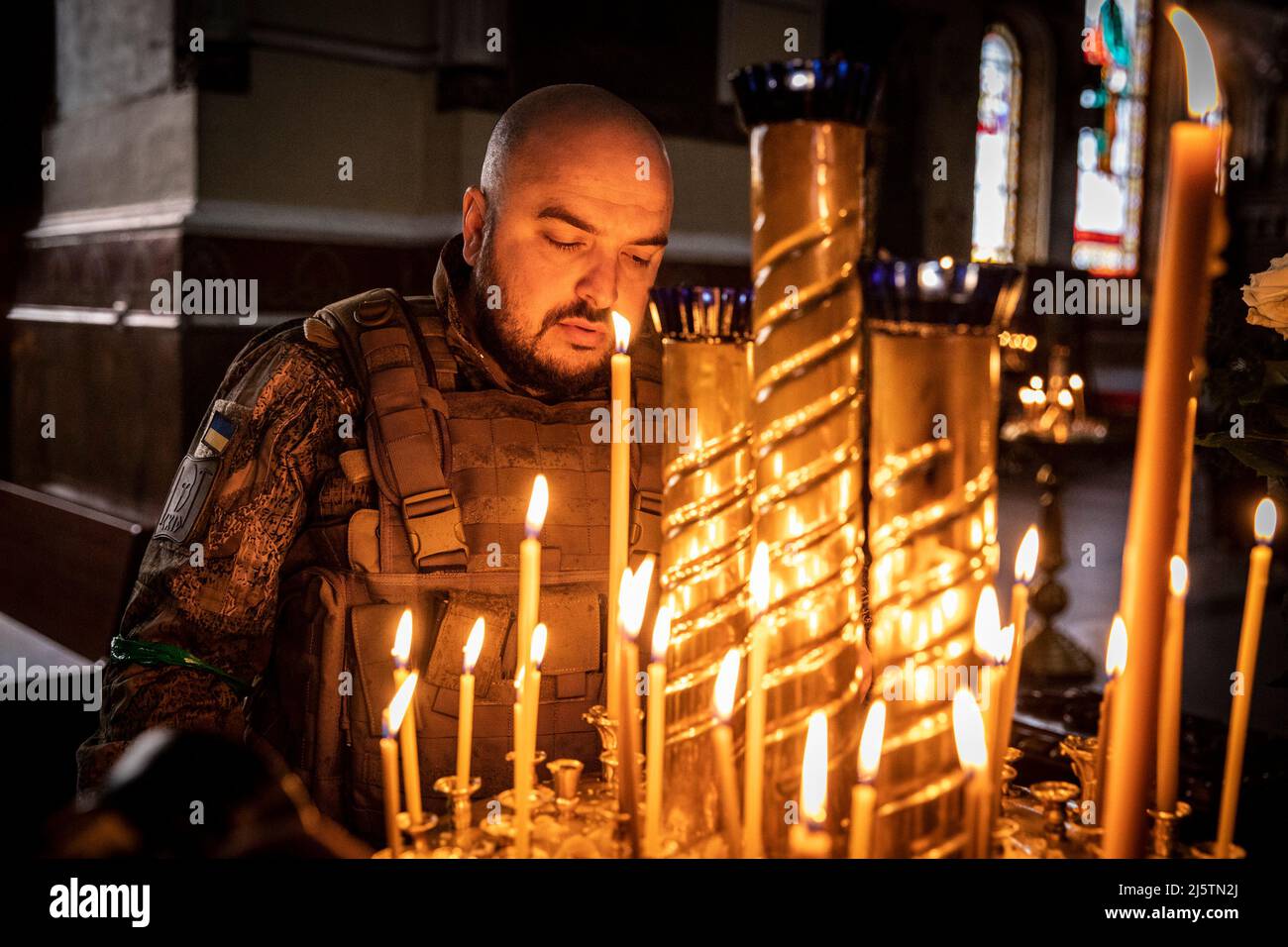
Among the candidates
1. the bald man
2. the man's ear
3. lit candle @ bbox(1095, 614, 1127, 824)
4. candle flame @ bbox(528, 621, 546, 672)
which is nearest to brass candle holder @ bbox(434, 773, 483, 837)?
candle flame @ bbox(528, 621, 546, 672)

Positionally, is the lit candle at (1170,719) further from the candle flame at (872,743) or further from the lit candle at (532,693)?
the lit candle at (532,693)

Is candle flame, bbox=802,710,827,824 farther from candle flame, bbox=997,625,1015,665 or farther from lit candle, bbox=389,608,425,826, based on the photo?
lit candle, bbox=389,608,425,826

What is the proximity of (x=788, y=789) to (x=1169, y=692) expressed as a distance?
27 centimetres

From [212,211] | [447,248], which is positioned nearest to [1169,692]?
[447,248]

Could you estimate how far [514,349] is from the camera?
6.11 feet

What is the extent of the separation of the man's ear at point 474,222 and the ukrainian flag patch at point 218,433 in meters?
0.52

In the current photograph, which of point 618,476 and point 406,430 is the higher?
point 618,476

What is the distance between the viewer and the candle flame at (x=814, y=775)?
0.53 meters

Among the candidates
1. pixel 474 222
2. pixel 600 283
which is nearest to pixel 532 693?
pixel 600 283

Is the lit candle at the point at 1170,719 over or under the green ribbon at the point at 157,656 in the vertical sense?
over

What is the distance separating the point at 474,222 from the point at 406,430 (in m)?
0.47

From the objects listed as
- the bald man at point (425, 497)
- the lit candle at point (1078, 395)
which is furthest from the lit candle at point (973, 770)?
the lit candle at point (1078, 395)

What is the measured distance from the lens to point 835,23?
5.28 meters

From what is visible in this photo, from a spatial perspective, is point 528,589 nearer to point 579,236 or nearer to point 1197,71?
point 1197,71
